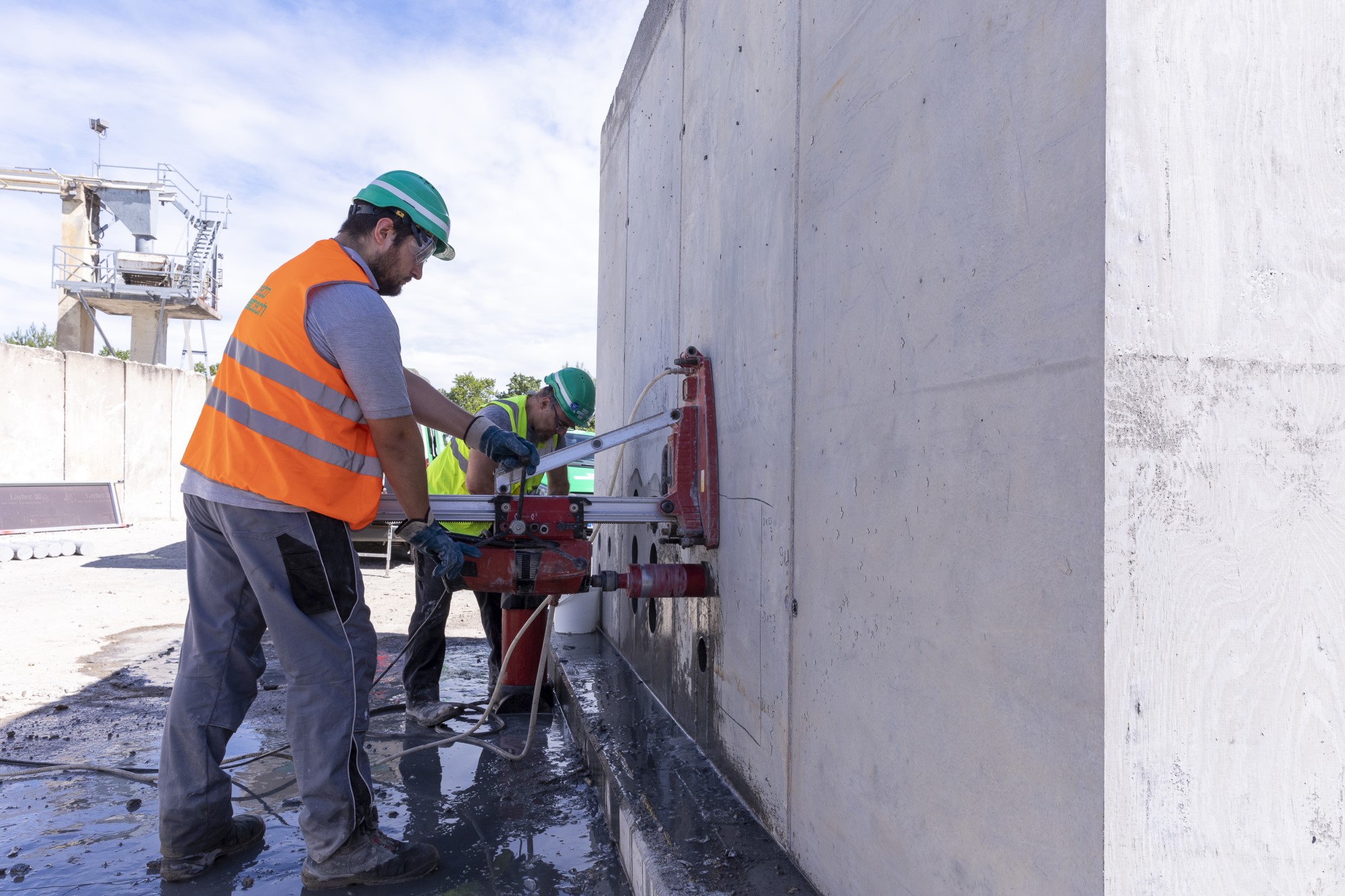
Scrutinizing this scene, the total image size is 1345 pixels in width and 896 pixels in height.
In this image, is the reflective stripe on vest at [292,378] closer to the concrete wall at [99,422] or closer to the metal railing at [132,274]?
the concrete wall at [99,422]

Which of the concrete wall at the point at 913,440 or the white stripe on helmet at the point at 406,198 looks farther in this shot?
the white stripe on helmet at the point at 406,198

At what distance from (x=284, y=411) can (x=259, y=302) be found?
0.34 m

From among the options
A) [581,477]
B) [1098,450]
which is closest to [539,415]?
[1098,450]

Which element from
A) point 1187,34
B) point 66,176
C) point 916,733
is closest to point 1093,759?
point 916,733

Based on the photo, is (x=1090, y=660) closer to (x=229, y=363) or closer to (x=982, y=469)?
(x=982, y=469)

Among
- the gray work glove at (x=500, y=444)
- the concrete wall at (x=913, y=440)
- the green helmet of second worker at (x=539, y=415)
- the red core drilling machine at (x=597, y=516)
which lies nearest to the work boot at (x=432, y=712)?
the red core drilling machine at (x=597, y=516)

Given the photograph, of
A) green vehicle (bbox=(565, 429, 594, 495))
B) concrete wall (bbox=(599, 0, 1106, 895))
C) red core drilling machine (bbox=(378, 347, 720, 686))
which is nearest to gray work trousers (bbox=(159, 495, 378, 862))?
red core drilling machine (bbox=(378, 347, 720, 686))

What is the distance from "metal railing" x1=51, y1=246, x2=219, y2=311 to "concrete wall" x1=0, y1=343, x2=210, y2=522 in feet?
14.4

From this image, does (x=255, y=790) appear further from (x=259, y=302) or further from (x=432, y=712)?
(x=259, y=302)

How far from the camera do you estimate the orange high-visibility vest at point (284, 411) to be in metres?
2.29

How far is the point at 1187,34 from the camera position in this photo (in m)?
1.18

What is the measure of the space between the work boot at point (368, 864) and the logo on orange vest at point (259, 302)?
1.48 m

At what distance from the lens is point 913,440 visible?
1586mm

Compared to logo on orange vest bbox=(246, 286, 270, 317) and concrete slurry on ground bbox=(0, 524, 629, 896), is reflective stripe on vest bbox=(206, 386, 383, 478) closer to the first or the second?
logo on orange vest bbox=(246, 286, 270, 317)
